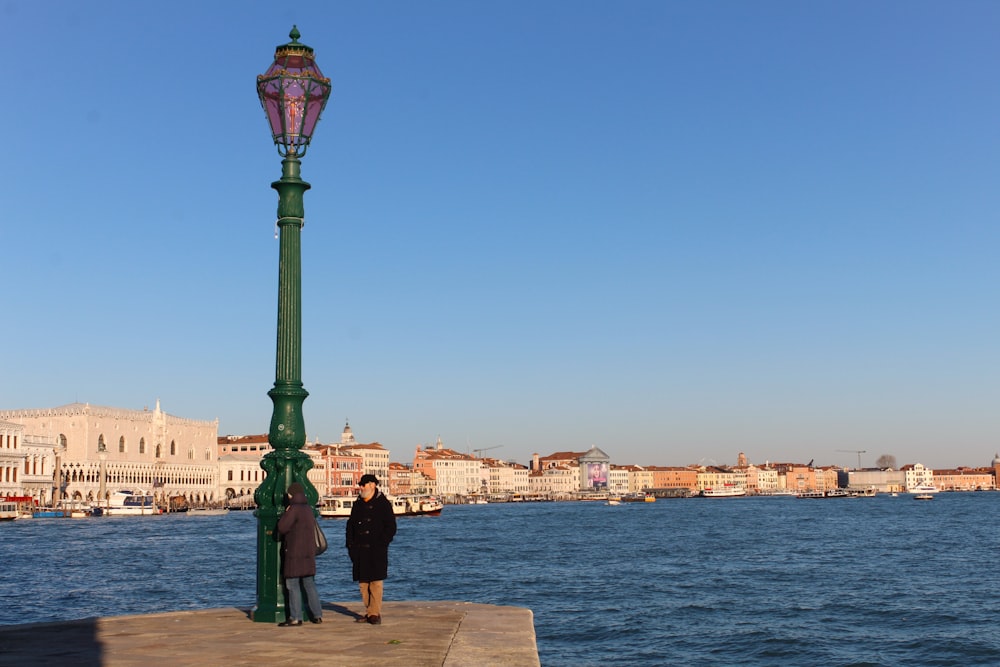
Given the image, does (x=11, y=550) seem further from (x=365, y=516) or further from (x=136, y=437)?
(x=136, y=437)

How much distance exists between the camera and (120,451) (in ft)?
367

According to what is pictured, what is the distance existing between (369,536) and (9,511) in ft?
270

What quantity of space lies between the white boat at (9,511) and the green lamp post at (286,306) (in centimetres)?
7915

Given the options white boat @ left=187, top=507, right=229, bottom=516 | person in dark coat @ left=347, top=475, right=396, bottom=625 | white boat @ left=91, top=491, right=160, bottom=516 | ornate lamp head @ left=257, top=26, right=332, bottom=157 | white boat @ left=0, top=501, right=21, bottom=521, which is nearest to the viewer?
person in dark coat @ left=347, top=475, right=396, bottom=625

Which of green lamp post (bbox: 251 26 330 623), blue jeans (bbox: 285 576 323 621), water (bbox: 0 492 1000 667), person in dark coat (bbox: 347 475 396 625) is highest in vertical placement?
green lamp post (bbox: 251 26 330 623)

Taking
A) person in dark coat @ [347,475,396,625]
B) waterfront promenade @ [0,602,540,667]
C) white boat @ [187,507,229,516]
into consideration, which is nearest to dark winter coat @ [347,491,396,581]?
person in dark coat @ [347,475,396,625]

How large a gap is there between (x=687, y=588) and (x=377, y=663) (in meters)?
22.1

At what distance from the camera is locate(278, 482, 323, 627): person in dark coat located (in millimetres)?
8250

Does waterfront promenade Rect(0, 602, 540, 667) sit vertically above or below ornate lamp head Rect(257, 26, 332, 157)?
below

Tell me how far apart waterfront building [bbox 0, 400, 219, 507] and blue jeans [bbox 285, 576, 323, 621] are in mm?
95135

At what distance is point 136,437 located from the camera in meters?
115

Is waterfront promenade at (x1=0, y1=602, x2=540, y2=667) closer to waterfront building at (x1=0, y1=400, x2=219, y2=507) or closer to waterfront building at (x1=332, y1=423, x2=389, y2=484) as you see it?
waterfront building at (x1=0, y1=400, x2=219, y2=507)

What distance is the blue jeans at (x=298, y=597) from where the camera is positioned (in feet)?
27.0

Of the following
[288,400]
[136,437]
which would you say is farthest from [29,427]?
[288,400]
